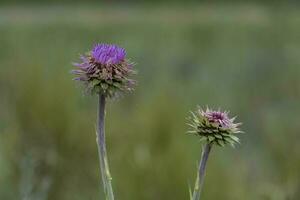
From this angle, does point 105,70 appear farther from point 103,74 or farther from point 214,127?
point 214,127

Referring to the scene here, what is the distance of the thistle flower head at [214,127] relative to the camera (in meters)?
2.19

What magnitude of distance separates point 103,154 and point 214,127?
1.07 ft

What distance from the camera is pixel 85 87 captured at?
2.23 meters

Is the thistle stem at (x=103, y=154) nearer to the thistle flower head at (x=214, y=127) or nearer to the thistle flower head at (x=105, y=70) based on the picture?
the thistle flower head at (x=105, y=70)

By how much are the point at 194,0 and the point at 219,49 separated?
14.4m

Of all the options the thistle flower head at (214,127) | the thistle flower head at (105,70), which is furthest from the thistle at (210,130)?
the thistle flower head at (105,70)

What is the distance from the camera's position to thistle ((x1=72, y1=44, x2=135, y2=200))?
221 centimetres

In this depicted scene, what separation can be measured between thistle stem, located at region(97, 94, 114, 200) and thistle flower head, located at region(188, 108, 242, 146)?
0.83ft

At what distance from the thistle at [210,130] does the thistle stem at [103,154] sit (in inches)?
9.2

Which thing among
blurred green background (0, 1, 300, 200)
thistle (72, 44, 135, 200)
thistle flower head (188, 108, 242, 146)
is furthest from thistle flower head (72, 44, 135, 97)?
blurred green background (0, 1, 300, 200)

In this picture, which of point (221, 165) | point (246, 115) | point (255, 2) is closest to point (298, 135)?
point (221, 165)

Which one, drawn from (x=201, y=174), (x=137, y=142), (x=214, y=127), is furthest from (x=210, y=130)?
(x=137, y=142)

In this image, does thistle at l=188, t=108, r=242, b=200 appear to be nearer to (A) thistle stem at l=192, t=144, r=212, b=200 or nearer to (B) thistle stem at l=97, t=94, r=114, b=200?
(A) thistle stem at l=192, t=144, r=212, b=200

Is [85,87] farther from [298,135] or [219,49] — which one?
[219,49]
